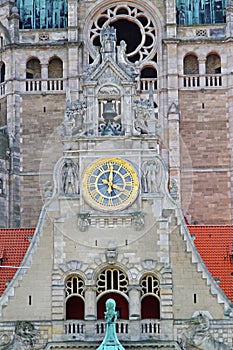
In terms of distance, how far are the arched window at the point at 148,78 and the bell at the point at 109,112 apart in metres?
13.2

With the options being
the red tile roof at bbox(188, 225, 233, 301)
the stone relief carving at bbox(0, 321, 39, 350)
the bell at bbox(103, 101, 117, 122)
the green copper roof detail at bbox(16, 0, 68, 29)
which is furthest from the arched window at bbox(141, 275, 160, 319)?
the green copper roof detail at bbox(16, 0, 68, 29)

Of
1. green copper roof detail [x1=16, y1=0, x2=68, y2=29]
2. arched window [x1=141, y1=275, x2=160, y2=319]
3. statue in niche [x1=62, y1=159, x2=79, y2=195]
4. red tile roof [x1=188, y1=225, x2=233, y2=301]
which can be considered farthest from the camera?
green copper roof detail [x1=16, y1=0, x2=68, y2=29]

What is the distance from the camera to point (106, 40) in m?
41.1

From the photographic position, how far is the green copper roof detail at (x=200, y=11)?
180ft

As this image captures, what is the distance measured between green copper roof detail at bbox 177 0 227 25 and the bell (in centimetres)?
1540

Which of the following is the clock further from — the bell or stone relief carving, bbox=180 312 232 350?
stone relief carving, bbox=180 312 232 350

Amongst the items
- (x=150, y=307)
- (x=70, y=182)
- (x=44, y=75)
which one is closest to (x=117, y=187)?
(x=70, y=182)

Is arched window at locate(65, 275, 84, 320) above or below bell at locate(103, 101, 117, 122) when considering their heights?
below

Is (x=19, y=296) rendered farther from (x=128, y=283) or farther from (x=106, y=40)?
(x=106, y=40)

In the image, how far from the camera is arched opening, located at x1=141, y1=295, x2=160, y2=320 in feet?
128

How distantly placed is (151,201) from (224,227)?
3.44 m

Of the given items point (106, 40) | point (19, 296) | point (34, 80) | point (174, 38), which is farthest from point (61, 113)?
point (19, 296)

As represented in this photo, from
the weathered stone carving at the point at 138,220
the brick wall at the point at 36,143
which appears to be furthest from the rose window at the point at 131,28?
the weathered stone carving at the point at 138,220

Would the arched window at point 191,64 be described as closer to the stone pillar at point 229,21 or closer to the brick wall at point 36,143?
the stone pillar at point 229,21
